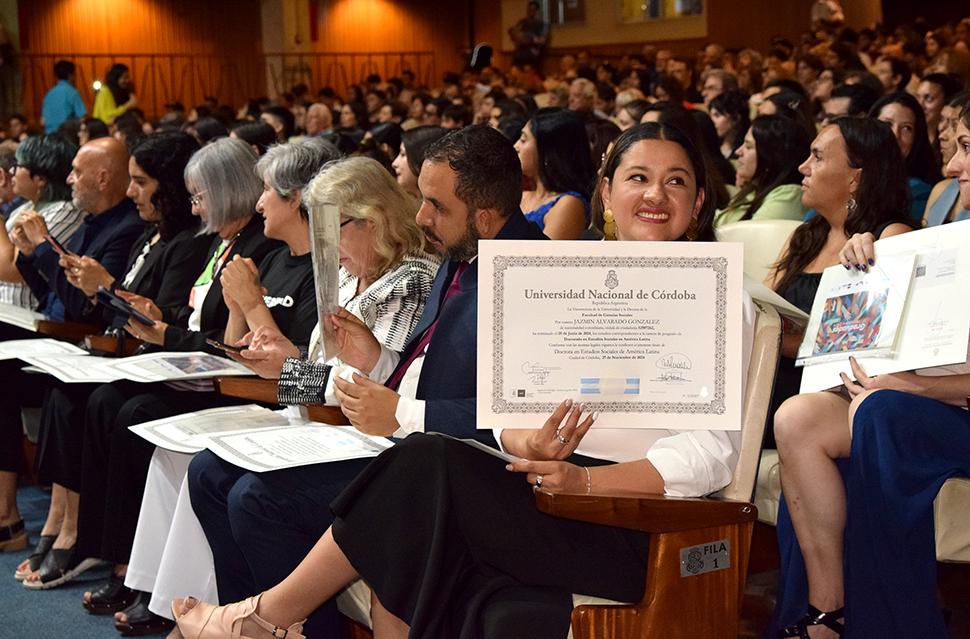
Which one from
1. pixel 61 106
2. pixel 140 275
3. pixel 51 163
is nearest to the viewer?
pixel 140 275

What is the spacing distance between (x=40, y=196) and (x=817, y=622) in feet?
11.5

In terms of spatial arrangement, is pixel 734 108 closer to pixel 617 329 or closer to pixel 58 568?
pixel 58 568

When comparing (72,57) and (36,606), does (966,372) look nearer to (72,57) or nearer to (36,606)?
(36,606)

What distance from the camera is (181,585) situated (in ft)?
9.18

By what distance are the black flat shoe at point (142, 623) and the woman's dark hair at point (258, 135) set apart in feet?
8.58

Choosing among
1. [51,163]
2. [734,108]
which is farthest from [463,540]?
[734,108]

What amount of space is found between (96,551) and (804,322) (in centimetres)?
199

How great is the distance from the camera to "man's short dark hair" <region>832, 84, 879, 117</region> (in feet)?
16.9

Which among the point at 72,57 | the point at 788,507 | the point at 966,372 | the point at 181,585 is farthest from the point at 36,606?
the point at 72,57

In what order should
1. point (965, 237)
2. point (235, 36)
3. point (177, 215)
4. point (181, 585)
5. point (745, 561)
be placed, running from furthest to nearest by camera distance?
point (235, 36) < point (177, 215) < point (181, 585) < point (965, 237) < point (745, 561)

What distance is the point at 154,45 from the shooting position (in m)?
17.3

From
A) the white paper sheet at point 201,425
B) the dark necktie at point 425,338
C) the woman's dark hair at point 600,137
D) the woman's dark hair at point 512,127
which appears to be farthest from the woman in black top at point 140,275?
the woman's dark hair at point 600,137

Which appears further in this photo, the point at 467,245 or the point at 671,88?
the point at 671,88
